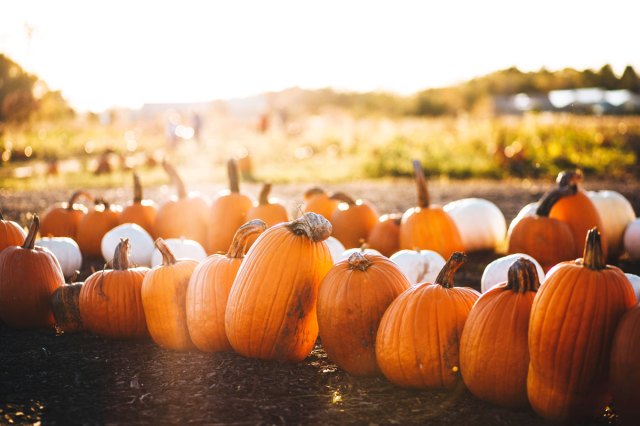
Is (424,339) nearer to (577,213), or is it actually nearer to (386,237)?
(386,237)

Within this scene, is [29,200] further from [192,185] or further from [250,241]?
[250,241]

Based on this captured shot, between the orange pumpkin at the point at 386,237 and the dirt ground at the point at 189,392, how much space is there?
2.25m

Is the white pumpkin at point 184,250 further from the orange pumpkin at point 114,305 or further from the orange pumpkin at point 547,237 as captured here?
the orange pumpkin at point 547,237

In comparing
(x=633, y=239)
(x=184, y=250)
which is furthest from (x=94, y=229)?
(x=633, y=239)

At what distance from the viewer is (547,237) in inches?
244

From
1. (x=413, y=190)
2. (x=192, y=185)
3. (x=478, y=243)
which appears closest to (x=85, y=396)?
(x=478, y=243)

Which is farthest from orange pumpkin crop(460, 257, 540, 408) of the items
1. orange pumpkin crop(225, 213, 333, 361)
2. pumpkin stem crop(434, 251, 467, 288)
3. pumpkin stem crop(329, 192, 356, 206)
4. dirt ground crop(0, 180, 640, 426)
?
pumpkin stem crop(329, 192, 356, 206)

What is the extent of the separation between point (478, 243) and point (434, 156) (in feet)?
32.3

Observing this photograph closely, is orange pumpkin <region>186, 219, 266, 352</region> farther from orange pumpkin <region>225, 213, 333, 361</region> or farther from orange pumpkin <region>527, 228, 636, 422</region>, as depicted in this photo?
orange pumpkin <region>527, 228, 636, 422</region>

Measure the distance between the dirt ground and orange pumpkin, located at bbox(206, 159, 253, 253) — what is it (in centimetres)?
225

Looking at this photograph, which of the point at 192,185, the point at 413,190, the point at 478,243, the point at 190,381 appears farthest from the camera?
the point at 192,185

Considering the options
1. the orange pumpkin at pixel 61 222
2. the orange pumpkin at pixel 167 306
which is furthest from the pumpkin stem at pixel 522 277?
the orange pumpkin at pixel 61 222

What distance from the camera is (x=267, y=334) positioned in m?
4.11

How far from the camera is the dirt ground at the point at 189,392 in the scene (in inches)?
133
